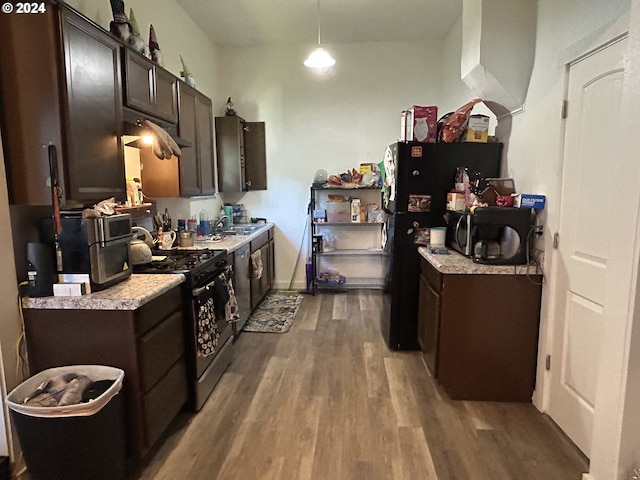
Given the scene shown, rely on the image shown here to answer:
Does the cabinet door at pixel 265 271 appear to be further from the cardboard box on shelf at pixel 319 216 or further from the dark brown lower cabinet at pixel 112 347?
the dark brown lower cabinet at pixel 112 347

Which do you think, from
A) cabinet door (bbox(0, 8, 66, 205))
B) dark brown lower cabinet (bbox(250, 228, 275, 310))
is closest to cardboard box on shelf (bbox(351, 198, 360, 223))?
dark brown lower cabinet (bbox(250, 228, 275, 310))

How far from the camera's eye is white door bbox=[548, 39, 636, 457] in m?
1.88

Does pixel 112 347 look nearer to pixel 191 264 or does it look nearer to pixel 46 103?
pixel 191 264

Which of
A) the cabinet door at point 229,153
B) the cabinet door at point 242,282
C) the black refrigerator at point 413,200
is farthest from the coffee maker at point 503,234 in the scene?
the cabinet door at point 229,153

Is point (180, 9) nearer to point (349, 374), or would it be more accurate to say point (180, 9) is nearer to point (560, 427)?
point (349, 374)

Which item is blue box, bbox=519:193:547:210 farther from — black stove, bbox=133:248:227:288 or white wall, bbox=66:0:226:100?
white wall, bbox=66:0:226:100

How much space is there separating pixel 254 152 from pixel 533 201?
3494mm

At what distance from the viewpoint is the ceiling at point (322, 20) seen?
378cm

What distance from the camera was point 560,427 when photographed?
225 centimetres

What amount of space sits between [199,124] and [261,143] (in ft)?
5.15

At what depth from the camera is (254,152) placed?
16.5ft

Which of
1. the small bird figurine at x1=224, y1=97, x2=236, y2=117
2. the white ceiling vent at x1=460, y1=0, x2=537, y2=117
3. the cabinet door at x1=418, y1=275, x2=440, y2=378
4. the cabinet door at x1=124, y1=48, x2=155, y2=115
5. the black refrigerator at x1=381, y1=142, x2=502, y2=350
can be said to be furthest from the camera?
the small bird figurine at x1=224, y1=97, x2=236, y2=117

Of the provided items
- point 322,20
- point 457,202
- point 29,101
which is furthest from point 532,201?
point 322,20

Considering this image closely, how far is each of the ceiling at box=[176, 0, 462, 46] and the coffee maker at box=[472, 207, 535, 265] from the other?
8.15 ft
